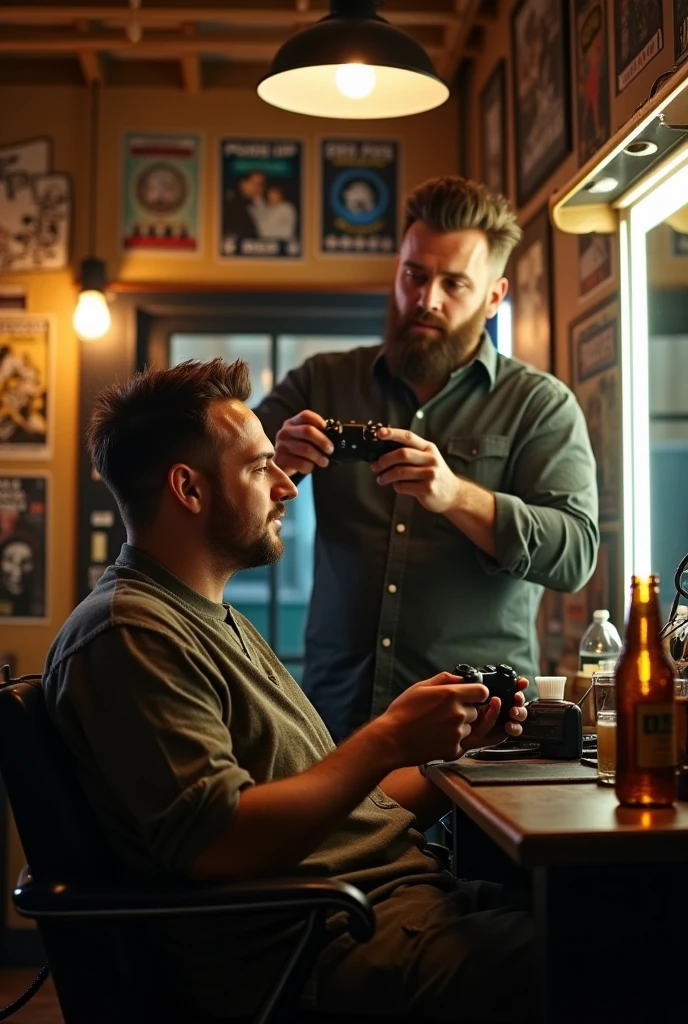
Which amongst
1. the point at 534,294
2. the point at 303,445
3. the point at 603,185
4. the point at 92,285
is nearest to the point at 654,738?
the point at 303,445

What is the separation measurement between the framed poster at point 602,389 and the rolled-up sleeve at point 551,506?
0.97 feet

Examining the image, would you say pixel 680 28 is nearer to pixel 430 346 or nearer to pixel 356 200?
pixel 430 346

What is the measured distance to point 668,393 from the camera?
207 cm

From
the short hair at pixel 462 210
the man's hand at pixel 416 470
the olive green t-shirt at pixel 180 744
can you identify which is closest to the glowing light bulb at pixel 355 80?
the short hair at pixel 462 210

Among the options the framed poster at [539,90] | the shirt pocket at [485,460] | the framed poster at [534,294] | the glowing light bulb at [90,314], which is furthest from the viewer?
the glowing light bulb at [90,314]

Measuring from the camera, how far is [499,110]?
12.3 feet

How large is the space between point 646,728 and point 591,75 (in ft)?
6.09

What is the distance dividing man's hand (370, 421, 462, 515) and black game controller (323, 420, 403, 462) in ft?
0.04

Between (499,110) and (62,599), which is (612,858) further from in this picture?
(62,599)

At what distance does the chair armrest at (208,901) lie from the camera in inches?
49.3

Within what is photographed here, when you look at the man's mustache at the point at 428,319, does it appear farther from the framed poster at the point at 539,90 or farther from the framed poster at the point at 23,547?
the framed poster at the point at 23,547

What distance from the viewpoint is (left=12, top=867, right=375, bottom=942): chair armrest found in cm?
125

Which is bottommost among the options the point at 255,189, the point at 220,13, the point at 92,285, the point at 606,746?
the point at 606,746

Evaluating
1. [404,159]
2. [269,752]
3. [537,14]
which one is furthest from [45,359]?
[269,752]
